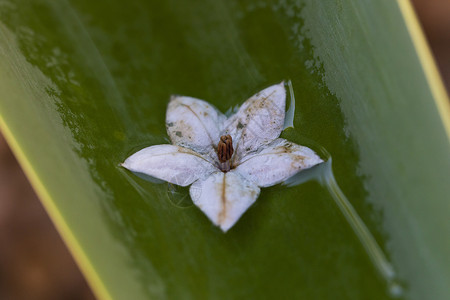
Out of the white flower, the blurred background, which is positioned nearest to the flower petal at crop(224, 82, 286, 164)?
the white flower

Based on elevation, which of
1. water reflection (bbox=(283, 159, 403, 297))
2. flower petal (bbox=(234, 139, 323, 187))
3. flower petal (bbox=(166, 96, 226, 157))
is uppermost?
flower petal (bbox=(166, 96, 226, 157))

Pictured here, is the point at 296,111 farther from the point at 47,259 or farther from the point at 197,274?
the point at 47,259

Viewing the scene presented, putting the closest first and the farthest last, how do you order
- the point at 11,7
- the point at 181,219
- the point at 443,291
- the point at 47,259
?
the point at 443,291 → the point at 181,219 → the point at 11,7 → the point at 47,259

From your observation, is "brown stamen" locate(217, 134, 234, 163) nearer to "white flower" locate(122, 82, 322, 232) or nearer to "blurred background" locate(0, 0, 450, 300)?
"white flower" locate(122, 82, 322, 232)

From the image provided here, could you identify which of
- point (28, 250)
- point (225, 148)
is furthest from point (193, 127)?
point (28, 250)

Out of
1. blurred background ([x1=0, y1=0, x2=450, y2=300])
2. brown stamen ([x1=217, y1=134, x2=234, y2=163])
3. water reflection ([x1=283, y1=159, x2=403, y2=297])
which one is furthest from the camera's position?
blurred background ([x1=0, y1=0, x2=450, y2=300])

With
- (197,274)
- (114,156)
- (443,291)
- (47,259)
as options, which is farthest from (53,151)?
(47,259)

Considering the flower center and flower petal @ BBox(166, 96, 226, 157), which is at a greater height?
flower petal @ BBox(166, 96, 226, 157)
